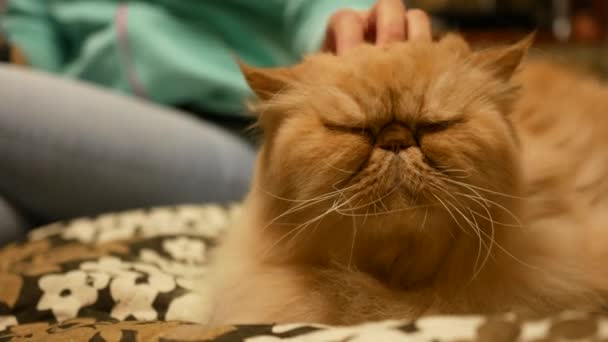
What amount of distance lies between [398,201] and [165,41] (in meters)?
1.37

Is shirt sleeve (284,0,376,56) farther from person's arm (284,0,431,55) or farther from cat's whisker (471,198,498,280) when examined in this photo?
cat's whisker (471,198,498,280)

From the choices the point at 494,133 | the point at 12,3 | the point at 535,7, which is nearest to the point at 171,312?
the point at 494,133

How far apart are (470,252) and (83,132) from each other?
3.97 feet

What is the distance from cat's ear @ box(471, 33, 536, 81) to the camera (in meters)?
0.84

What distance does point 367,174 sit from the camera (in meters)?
0.74

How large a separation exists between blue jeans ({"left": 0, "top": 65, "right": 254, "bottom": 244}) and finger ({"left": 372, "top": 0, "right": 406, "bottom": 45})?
36.8 inches

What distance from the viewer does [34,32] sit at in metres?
2.04

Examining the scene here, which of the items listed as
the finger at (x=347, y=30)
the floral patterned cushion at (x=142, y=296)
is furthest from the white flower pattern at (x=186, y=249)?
the finger at (x=347, y=30)

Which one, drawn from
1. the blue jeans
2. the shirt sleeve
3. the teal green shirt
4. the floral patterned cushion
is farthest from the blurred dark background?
the floral patterned cushion

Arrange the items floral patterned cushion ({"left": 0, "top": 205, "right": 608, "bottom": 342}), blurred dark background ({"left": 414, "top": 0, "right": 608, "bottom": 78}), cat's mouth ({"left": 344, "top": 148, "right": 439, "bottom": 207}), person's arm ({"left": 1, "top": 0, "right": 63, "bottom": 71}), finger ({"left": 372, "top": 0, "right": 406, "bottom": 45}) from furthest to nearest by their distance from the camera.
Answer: blurred dark background ({"left": 414, "top": 0, "right": 608, "bottom": 78}) < person's arm ({"left": 1, "top": 0, "right": 63, "bottom": 71}) < finger ({"left": 372, "top": 0, "right": 406, "bottom": 45}) < cat's mouth ({"left": 344, "top": 148, "right": 439, "bottom": 207}) < floral patterned cushion ({"left": 0, "top": 205, "right": 608, "bottom": 342})

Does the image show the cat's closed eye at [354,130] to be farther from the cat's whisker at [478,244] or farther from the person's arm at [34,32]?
the person's arm at [34,32]

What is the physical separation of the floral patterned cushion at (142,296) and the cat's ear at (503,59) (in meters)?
0.43

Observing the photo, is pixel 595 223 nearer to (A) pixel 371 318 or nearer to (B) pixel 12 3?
(A) pixel 371 318

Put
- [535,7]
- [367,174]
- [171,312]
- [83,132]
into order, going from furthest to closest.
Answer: [535,7] < [83,132] < [171,312] < [367,174]
